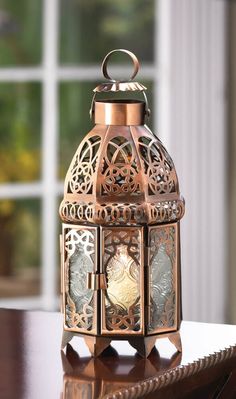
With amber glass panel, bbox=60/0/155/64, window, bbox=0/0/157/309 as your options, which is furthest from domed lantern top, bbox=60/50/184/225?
amber glass panel, bbox=60/0/155/64

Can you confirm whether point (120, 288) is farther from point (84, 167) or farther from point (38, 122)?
point (38, 122)

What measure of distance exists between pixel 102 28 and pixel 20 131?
0.62m


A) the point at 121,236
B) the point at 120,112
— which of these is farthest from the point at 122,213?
the point at 120,112

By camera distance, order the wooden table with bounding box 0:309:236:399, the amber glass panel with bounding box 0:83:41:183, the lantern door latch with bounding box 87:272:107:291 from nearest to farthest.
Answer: the wooden table with bounding box 0:309:236:399 < the lantern door latch with bounding box 87:272:107:291 < the amber glass panel with bounding box 0:83:41:183

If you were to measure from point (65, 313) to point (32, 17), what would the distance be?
3810mm

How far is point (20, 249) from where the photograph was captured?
5.37 m

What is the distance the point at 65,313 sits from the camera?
5.40 feet

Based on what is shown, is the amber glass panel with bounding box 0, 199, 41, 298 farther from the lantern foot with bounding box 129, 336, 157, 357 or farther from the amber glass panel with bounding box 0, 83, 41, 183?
the lantern foot with bounding box 129, 336, 157, 357

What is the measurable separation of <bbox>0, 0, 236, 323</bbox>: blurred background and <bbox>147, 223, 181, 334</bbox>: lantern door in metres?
3.68

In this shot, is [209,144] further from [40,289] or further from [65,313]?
[65,313]

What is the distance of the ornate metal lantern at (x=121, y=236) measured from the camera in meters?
1.59

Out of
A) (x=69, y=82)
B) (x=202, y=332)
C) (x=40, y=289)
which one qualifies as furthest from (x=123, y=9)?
(x=202, y=332)

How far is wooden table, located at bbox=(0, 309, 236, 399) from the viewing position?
57.3 inches

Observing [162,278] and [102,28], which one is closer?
[162,278]
